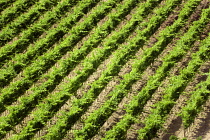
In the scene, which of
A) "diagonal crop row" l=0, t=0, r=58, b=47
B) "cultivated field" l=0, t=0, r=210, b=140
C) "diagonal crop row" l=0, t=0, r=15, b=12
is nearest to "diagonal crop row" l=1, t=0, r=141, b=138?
"cultivated field" l=0, t=0, r=210, b=140

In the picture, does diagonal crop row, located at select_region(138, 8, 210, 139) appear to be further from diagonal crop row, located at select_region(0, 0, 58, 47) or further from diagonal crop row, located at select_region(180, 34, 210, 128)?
diagonal crop row, located at select_region(0, 0, 58, 47)

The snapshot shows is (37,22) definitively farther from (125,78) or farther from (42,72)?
(125,78)

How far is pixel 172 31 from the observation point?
462 inches

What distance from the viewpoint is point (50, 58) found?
438 inches

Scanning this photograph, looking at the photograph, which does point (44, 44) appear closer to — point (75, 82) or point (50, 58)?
point (50, 58)

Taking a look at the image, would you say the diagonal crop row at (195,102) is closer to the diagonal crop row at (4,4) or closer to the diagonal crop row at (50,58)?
the diagonal crop row at (50,58)

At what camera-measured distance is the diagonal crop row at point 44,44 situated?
1091 cm

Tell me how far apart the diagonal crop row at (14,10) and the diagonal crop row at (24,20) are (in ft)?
0.79

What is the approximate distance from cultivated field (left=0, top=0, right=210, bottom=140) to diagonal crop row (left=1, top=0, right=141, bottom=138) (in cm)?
4

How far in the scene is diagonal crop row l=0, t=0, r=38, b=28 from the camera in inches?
470

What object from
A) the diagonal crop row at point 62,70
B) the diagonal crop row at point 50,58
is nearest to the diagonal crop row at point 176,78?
the diagonal crop row at point 62,70

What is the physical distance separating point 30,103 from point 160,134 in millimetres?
5492

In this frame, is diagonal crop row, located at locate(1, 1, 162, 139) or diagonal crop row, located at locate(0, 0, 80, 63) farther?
diagonal crop row, located at locate(0, 0, 80, 63)

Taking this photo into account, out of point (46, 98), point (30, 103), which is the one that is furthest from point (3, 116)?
point (46, 98)
